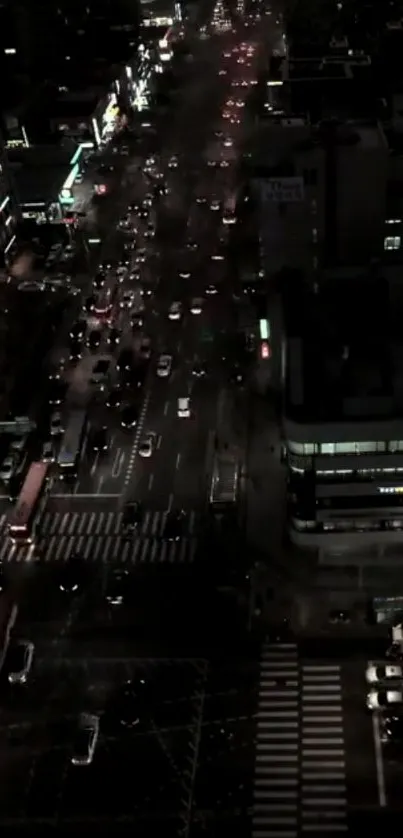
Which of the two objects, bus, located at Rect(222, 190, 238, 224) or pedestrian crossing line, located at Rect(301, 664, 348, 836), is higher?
bus, located at Rect(222, 190, 238, 224)

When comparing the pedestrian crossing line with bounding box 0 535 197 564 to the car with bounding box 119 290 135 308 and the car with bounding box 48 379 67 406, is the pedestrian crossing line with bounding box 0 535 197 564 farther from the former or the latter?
the car with bounding box 119 290 135 308

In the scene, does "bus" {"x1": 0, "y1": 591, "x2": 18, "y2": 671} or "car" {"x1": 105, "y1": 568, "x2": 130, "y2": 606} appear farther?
"car" {"x1": 105, "y1": 568, "x2": 130, "y2": 606}

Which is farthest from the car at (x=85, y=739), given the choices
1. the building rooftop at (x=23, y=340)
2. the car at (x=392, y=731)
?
the building rooftop at (x=23, y=340)

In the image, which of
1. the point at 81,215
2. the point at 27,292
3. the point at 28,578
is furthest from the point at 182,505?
the point at 81,215

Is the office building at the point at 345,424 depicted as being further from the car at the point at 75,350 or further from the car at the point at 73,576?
the car at the point at 75,350

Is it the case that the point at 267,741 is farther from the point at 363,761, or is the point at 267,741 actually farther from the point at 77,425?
the point at 77,425

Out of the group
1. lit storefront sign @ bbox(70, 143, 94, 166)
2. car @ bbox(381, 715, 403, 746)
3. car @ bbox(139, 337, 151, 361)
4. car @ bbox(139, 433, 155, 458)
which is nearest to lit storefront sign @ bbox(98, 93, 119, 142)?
lit storefront sign @ bbox(70, 143, 94, 166)

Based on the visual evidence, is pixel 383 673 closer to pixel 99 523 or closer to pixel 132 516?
pixel 132 516
